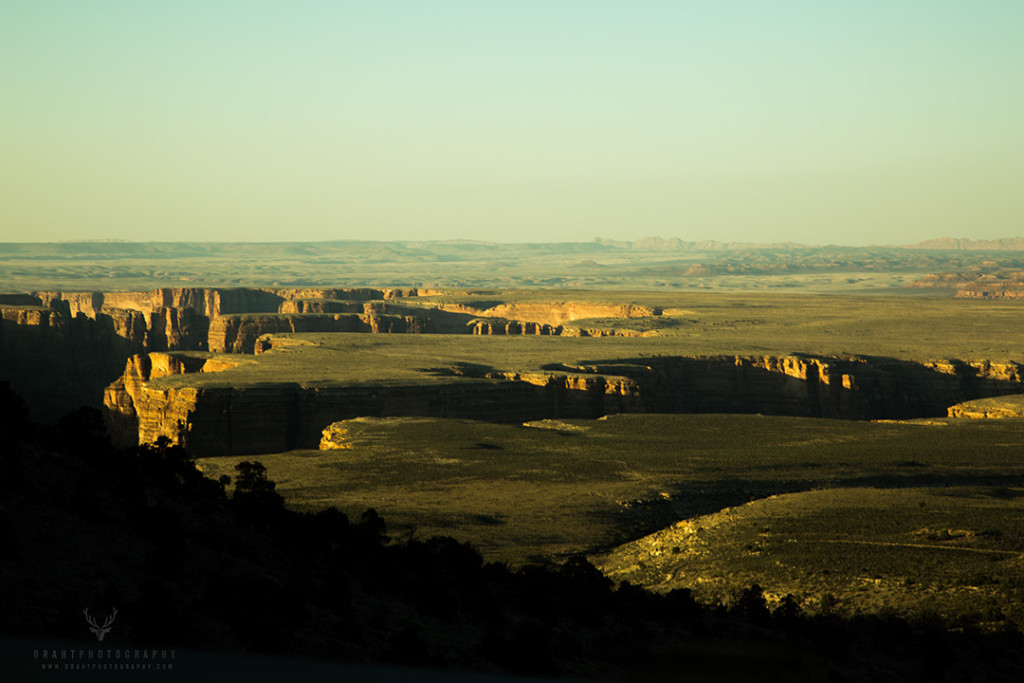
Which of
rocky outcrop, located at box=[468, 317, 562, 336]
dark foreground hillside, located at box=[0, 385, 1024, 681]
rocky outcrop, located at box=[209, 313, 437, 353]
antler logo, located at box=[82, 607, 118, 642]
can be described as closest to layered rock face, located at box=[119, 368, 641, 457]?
dark foreground hillside, located at box=[0, 385, 1024, 681]

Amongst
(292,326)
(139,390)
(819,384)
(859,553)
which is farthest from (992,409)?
(292,326)

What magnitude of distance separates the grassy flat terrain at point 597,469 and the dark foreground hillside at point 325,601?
9.42 meters

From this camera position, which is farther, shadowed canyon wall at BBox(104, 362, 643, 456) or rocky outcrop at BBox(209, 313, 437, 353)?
rocky outcrop at BBox(209, 313, 437, 353)

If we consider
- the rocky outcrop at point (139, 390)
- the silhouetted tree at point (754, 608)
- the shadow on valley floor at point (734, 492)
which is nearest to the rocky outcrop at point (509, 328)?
the rocky outcrop at point (139, 390)

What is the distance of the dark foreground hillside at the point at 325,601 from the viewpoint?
13688mm

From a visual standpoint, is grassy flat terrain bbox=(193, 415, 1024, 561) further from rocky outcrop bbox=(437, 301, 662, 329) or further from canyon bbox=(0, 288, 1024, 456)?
rocky outcrop bbox=(437, 301, 662, 329)

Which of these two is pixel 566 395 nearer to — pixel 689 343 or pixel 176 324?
pixel 689 343

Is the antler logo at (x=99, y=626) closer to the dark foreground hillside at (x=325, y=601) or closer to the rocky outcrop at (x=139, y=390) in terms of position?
the dark foreground hillside at (x=325, y=601)

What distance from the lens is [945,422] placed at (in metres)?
58.2

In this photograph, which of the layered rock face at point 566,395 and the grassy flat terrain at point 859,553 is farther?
the layered rock face at point 566,395

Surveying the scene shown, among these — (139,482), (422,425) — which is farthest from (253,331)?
(139,482)

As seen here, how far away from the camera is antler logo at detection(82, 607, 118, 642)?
1180 cm

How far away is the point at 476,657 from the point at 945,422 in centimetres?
4794

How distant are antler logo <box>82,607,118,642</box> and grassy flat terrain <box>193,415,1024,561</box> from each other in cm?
1880
